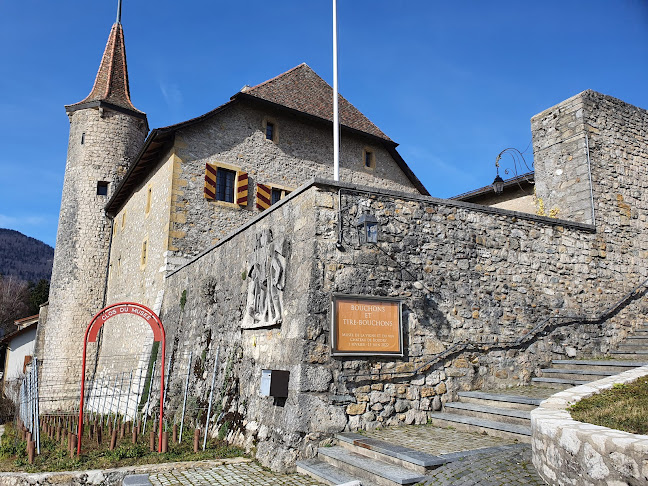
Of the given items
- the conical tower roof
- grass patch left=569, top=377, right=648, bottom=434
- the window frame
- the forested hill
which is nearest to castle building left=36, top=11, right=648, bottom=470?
grass patch left=569, top=377, right=648, bottom=434

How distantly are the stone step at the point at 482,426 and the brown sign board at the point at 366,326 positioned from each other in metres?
0.95

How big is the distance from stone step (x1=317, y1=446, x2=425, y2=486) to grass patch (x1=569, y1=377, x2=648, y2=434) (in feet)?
4.98

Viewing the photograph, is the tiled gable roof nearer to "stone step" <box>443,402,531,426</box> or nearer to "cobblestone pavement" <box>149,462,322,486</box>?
"stone step" <box>443,402,531,426</box>

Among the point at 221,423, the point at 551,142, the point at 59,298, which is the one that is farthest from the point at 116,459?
the point at 59,298

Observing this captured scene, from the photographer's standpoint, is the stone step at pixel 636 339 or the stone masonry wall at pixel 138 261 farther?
the stone masonry wall at pixel 138 261

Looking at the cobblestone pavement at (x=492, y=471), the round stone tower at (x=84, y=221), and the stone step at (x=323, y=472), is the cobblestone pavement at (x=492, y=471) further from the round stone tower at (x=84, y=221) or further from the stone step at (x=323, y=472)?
the round stone tower at (x=84, y=221)

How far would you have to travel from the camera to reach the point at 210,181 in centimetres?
1605

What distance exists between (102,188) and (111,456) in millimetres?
17198

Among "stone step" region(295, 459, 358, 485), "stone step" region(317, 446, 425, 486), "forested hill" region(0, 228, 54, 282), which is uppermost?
"forested hill" region(0, 228, 54, 282)

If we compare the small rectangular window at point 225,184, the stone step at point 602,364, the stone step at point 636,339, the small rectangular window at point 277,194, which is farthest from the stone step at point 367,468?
the small rectangular window at point 277,194

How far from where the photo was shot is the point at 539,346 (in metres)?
8.22

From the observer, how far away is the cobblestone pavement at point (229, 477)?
5762 millimetres

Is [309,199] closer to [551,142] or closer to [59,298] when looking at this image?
[551,142]

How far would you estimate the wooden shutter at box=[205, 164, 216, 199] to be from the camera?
1594 cm
